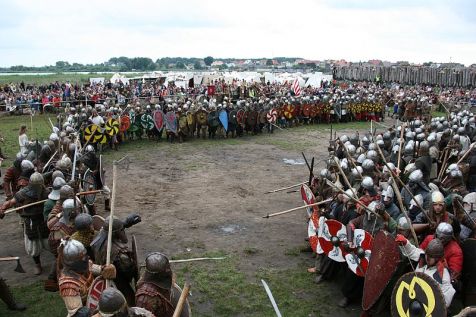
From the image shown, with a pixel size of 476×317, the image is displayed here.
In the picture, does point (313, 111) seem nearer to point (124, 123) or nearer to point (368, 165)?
point (124, 123)

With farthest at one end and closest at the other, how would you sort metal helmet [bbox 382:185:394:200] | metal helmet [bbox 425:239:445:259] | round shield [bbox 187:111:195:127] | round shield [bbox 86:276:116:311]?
round shield [bbox 187:111:195:127] < metal helmet [bbox 382:185:394:200] < metal helmet [bbox 425:239:445:259] < round shield [bbox 86:276:116:311]

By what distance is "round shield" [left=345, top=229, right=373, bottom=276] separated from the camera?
5091mm

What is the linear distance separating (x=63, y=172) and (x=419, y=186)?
19.2ft

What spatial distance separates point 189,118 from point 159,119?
1108 mm

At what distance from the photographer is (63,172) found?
299 inches

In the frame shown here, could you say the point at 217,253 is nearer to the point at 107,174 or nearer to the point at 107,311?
the point at 107,311

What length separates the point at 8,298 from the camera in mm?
5434

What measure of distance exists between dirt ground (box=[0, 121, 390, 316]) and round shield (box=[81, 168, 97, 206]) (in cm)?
98

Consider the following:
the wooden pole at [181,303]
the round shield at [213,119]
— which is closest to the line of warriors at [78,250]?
the wooden pole at [181,303]

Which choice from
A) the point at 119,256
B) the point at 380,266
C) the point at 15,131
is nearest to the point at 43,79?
the point at 15,131

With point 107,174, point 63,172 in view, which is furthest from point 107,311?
point 107,174

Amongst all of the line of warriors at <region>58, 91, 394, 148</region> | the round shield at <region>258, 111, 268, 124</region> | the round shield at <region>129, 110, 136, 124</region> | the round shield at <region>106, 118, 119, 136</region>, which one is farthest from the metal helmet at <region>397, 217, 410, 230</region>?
the round shield at <region>258, 111, 268, 124</region>

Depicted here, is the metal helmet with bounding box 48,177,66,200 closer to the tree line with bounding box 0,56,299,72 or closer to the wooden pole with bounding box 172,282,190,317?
the wooden pole with bounding box 172,282,190,317

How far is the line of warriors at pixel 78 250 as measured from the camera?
3703 mm
